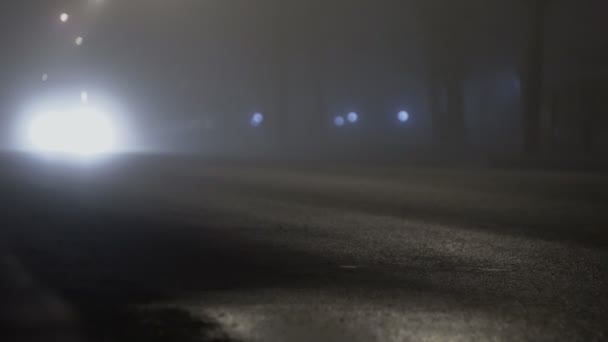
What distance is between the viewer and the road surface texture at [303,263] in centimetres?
601

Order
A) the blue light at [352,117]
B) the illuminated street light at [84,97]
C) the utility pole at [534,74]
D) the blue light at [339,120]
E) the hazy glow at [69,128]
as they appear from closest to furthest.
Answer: the utility pole at [534,74] → the hazy glow at [69,128] → the illuminated street light at [84,97] → the blue light at [352,117] → the blue light at [339,120]

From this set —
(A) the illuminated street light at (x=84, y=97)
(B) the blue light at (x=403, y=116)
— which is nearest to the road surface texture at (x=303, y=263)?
(A) the illuminated street light at (x=84, y=97)

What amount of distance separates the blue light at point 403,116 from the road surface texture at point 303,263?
166ft

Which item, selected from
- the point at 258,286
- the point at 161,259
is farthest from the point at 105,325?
the point at 161,259

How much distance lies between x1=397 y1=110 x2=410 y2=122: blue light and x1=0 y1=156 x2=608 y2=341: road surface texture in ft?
166

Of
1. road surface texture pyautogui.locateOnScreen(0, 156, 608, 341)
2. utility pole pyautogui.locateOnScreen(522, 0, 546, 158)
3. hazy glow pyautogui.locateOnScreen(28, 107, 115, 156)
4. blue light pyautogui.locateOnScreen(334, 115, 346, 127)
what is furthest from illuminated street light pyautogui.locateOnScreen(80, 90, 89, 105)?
road surface texture pyautogui.locateOnScreen(0, 156, 608, 341)

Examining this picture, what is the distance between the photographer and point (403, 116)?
225 feet

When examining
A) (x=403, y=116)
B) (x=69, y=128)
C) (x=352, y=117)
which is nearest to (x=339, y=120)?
(x=352, y=117)

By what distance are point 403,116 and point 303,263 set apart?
60309 mm

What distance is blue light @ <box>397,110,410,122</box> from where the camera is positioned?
224 ft

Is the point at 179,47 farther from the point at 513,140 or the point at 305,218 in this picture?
the point at 305,218

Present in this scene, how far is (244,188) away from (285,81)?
3477cm

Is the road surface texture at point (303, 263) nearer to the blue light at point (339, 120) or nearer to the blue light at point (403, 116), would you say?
the blue light at point (403, 116)

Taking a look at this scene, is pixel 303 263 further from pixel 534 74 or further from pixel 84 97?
pixel 84 97
